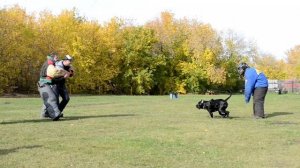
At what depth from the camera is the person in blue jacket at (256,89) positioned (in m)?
18.1

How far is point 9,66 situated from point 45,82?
1581 inches

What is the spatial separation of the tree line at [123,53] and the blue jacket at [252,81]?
40.6m

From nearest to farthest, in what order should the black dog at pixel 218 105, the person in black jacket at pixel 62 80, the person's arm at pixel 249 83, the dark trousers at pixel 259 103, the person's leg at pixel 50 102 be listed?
1. the person's leg at pixel 50 102
2. the person in black jacket at pixel 62 80
3. the black dog at pixel 218 105
4. the dark trousers at pixel 259 103
5. the person's arm at pixel 249 83

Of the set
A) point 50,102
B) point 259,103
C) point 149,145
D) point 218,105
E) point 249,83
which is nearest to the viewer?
point 149,145

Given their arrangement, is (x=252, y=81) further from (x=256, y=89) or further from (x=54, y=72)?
(x=54, y=72)

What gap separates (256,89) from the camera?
18.4 metres

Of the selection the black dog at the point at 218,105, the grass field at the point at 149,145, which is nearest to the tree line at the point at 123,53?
the black dog at the point at 218,105

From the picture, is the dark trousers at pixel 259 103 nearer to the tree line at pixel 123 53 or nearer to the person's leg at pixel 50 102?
the person's leg at pixel 50 102

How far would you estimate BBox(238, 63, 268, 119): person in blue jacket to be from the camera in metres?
18.1

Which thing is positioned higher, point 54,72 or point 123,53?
point 123,53

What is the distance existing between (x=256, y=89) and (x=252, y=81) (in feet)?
1.22

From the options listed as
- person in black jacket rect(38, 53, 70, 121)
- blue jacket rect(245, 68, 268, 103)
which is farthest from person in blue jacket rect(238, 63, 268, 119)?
person in black jacket rect(38, 53, 70, 121)

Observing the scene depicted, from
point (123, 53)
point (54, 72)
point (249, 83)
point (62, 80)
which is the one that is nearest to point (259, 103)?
point (249, 83)

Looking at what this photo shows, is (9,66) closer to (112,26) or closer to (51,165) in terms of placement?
(112,26)
